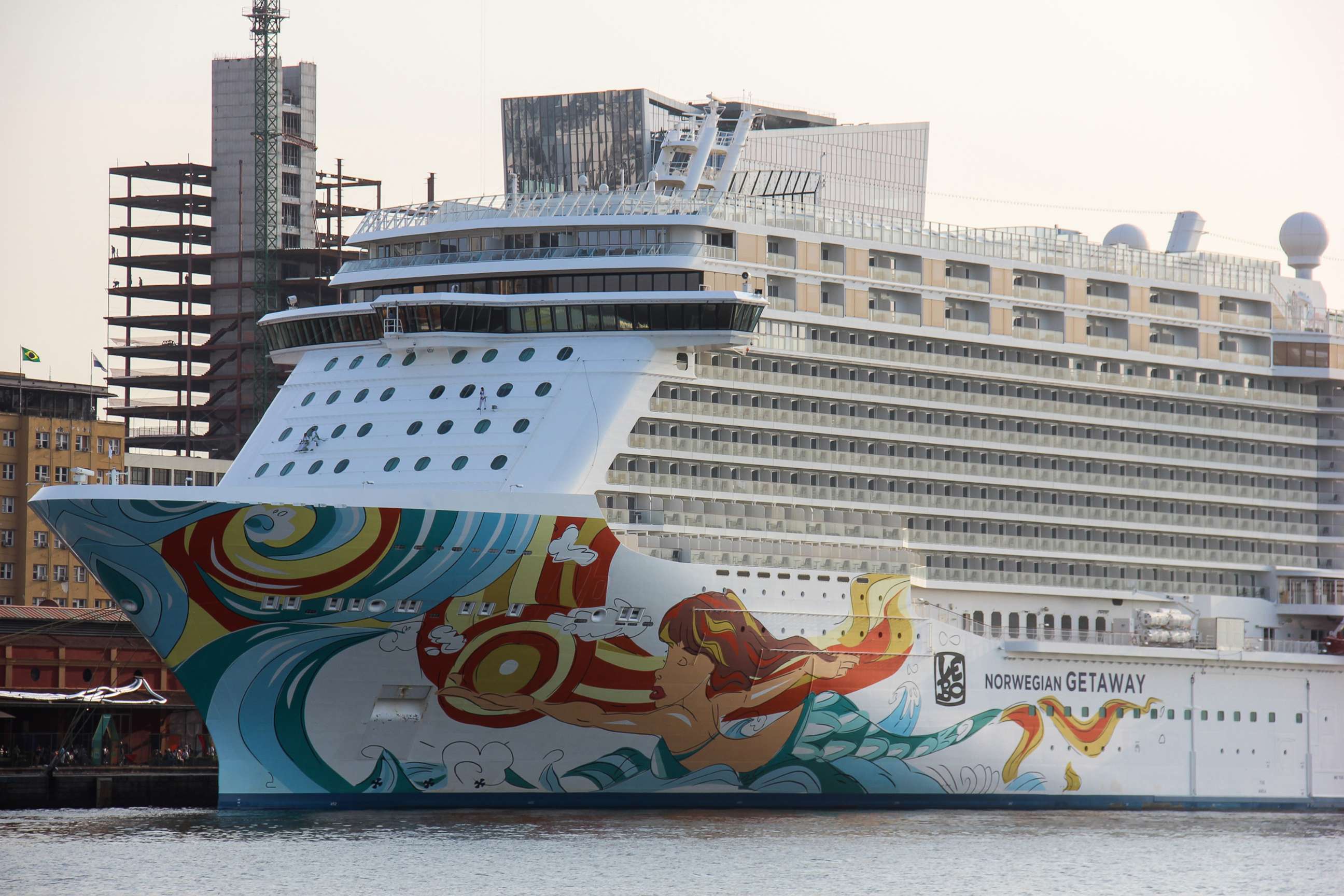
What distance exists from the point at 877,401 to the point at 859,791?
8.84 m

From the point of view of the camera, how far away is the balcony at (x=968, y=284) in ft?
169

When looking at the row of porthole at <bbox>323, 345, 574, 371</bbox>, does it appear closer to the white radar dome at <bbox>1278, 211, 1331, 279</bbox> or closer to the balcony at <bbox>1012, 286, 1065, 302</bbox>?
the balcony at <bbox>1012, 286, 1065, 302</bbox>

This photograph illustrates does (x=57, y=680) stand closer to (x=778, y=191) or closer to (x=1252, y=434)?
(x=778, y=191)

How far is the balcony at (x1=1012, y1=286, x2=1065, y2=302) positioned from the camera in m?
52.9

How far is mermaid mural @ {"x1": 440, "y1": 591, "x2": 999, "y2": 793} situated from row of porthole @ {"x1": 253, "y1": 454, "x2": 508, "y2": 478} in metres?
4.43

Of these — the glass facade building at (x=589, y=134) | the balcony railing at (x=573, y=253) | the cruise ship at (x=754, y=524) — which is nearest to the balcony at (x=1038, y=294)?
the cruise ship at (x=754, y=524)

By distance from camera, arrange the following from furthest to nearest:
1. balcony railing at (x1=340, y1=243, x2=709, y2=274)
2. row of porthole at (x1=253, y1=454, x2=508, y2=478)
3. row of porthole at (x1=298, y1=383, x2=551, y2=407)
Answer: balcony railing at (x1=340, y1=243, x2=709, y2=274)
row of porthole at (x1=298, y1=383, x2=551, y2=407)
row of porthole at (x1=253, y1=454, x2=508, y2=478)

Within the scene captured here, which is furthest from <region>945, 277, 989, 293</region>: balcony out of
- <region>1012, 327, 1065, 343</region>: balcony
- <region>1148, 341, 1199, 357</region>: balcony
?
<region>1148, 341, 1199, 357</region>: balcony

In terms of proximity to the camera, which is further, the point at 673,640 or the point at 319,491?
the point at 673,640

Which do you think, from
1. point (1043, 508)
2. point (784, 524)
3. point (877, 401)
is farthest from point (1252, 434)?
point (784, 524)

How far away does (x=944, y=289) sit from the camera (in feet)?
168

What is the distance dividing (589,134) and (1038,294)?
14264 mm

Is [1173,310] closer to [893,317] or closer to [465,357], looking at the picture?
[893,317]

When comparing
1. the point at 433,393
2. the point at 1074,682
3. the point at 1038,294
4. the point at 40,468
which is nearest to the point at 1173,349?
the point at 1038,294
